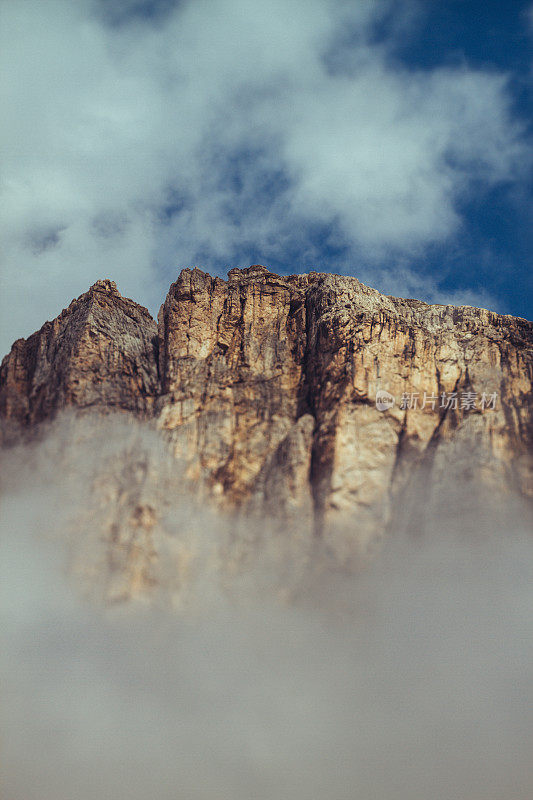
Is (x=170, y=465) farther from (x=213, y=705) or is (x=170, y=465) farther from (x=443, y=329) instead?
(x=443, y=329)

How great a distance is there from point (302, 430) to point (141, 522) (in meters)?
19.7

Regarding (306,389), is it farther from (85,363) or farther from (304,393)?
(85,363)

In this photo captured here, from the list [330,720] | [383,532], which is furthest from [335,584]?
[330,720]

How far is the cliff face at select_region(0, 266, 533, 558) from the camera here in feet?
260
